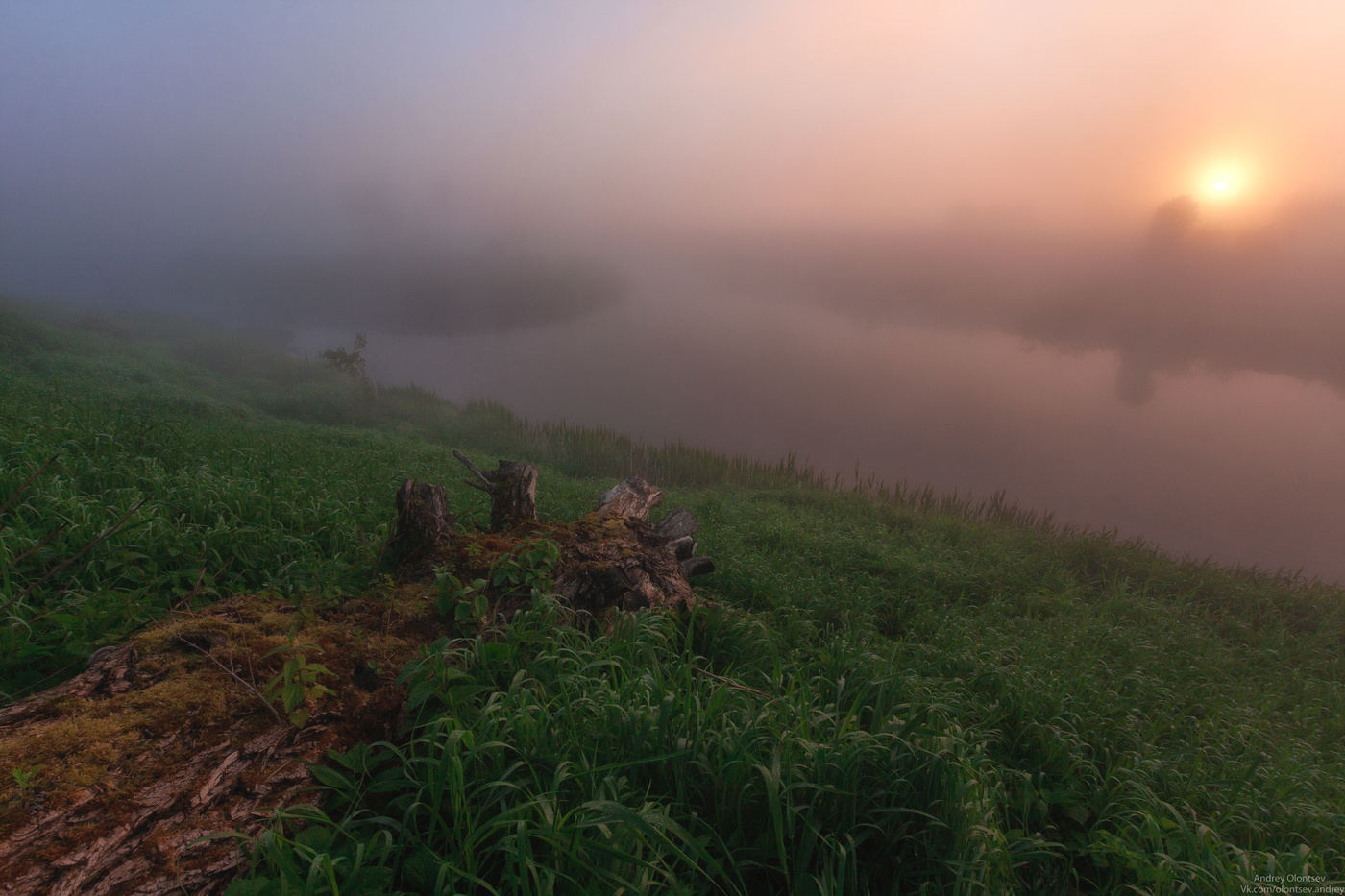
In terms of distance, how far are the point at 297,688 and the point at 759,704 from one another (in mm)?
2140

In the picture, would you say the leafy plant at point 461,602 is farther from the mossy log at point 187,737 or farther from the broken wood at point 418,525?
the broken wood at point 418,525

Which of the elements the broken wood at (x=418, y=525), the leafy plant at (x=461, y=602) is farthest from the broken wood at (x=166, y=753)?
the broken wood at (x=418, y=525)

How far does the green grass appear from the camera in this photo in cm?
199

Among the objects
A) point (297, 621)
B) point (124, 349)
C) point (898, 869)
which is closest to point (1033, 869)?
point (898, 869)

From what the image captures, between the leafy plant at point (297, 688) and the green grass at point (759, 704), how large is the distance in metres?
0.27

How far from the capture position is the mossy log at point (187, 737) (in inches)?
65.6

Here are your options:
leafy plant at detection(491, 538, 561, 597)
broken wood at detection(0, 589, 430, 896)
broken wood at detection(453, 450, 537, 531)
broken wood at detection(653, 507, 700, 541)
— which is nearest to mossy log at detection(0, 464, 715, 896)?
broken wood at detection(0, 589, 430, 896)

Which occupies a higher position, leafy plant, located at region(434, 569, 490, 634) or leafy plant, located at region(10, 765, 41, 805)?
leafy plant, located at region(10, 765, 41, 805)

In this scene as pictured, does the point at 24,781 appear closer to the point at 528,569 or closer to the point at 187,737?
the point at 187,737

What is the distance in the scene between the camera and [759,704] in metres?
2.96

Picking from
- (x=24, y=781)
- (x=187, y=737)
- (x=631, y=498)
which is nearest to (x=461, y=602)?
(x=187, y=737)

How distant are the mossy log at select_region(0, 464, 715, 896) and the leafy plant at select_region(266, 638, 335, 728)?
1.0 inches

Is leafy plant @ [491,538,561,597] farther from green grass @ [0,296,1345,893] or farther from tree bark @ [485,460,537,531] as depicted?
tree bark @ [485,460,537,531]

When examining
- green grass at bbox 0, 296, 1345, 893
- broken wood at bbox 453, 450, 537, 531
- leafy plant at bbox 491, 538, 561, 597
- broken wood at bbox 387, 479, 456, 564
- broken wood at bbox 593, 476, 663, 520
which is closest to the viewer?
green grass at bbox 0, 296, 1345, 893
